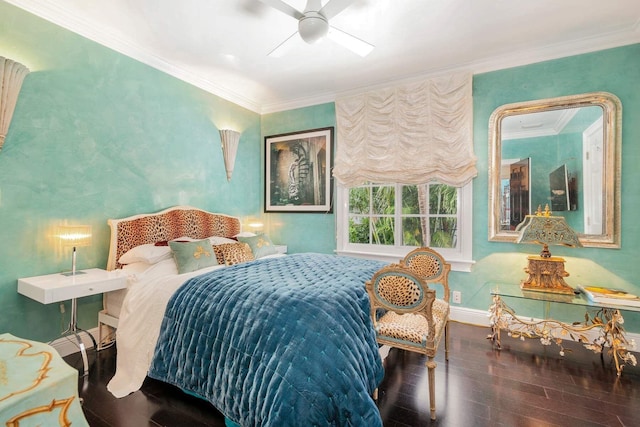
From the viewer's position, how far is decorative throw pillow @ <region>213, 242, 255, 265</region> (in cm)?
301

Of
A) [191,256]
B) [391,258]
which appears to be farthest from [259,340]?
[391,258]

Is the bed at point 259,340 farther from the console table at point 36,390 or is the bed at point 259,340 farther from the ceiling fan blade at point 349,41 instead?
the ceiling fan blade at point 349,41

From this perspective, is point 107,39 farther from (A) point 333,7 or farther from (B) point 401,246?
(B) point 401,246

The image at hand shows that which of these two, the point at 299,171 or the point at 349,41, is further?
the point at 299,171

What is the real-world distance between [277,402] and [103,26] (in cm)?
336

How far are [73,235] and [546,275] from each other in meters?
4.04

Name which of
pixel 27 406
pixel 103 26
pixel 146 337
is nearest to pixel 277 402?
pixel 27 406

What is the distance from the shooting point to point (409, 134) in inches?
145

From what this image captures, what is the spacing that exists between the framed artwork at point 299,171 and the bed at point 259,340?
179 cm

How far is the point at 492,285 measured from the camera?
329 centimetres

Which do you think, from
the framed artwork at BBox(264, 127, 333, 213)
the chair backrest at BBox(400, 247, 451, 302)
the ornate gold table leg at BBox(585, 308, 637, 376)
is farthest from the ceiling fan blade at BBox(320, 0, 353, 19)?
the ornate gold table leg at BBox(585, 308, 637, 376)

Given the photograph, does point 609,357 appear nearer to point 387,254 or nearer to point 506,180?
point 506,180

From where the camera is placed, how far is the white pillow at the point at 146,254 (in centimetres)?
275

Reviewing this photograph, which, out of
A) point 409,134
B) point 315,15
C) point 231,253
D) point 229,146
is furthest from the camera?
point 229,146
